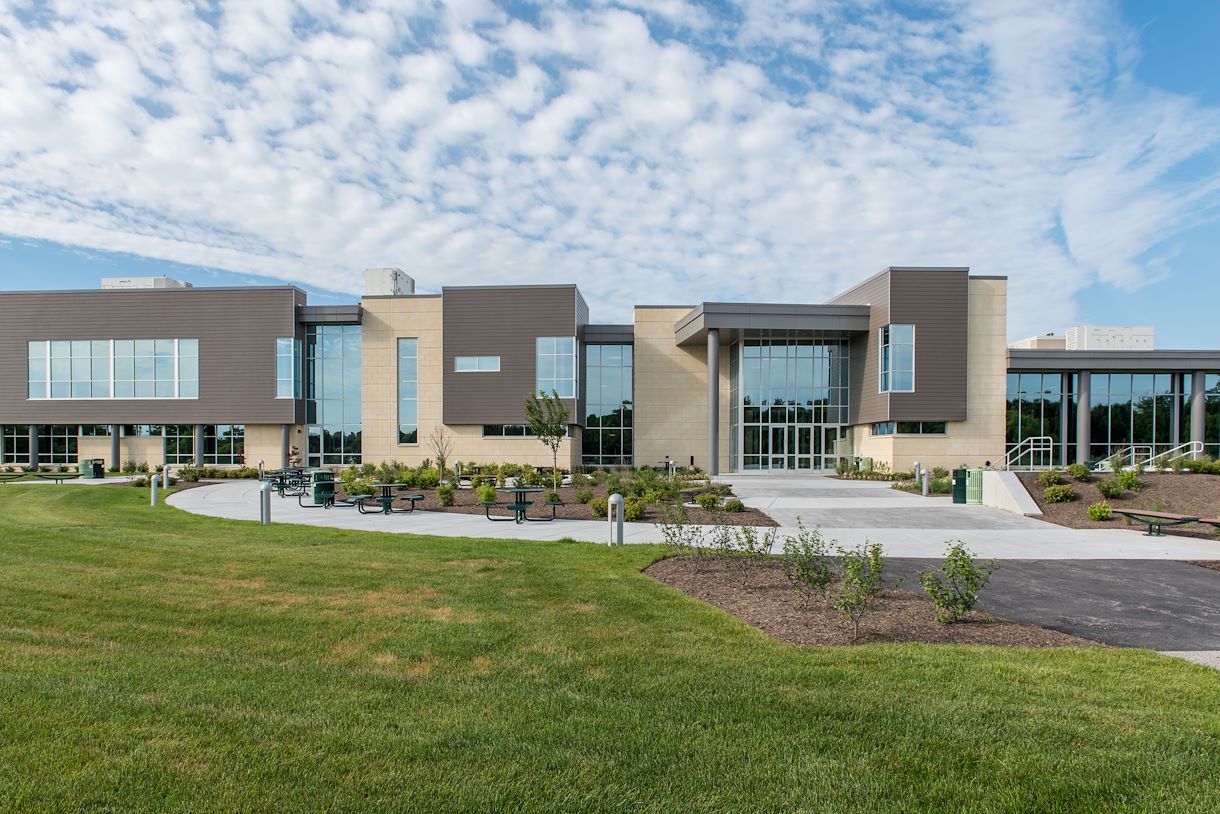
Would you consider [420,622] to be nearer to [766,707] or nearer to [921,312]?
[766,707]

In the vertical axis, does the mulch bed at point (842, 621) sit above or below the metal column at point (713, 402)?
below

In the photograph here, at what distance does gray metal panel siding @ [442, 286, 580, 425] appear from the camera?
39.2 metres

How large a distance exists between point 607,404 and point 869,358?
1503cm

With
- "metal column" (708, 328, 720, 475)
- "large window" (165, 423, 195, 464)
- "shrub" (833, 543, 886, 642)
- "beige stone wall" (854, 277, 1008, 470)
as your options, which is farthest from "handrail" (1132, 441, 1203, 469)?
"large window" (165, 423, 195, 464)

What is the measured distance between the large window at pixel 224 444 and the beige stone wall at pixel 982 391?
3571cm

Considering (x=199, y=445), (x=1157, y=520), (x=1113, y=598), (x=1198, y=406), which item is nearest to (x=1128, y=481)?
(x=1157, y=520)

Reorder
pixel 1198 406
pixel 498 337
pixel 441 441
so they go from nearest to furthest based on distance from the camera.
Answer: pixel 1198 406 < pixel 498 337 < pixel 441 441

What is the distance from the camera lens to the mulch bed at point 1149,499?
17641 millimetres

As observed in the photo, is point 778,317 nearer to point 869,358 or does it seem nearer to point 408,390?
point 869,358

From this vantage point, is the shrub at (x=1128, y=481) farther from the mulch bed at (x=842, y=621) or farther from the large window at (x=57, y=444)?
the large window at (x=57, y=444)

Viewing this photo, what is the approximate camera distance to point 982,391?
36219 millimetres

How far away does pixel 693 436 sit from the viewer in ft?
136

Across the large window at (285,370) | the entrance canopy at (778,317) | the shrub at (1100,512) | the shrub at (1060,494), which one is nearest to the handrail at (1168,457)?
the shrub at (1060,494)

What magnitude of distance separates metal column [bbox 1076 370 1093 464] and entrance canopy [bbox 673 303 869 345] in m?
12.8
